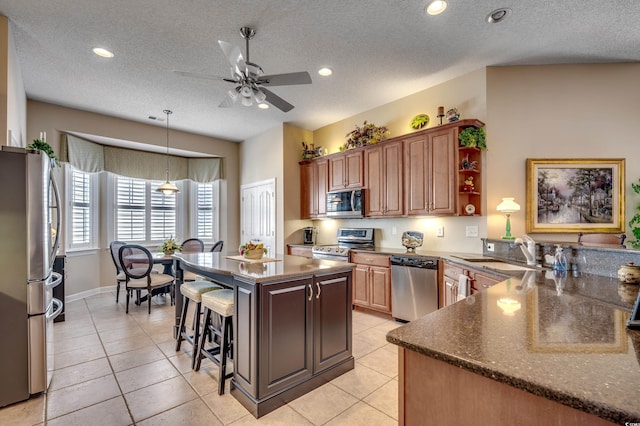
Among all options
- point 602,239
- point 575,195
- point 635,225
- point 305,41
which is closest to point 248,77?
point 305,41

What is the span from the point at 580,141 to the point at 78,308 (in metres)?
6.98

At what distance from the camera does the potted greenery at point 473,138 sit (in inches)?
135

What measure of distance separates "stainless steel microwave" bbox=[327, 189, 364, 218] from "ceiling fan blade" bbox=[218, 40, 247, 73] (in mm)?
2618

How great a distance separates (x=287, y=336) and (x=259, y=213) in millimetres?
4130

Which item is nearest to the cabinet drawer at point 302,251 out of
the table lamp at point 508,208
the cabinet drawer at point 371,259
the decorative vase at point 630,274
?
the cabinet drawer at point 371,259

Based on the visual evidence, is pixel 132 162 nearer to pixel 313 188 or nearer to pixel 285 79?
pixel 313 188

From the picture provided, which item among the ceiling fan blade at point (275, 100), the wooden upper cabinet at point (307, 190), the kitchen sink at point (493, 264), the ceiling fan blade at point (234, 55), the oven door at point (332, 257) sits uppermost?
the ceiling fan blade at point (234, 55)

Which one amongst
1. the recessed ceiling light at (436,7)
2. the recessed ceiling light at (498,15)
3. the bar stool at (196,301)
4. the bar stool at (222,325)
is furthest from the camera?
the bar stool at (196,301)

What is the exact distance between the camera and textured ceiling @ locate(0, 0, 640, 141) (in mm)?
2521

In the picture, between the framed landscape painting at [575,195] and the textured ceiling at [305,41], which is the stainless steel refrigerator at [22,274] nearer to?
the textured ceiling at [305,41]

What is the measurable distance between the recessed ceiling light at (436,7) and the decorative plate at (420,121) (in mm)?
1586

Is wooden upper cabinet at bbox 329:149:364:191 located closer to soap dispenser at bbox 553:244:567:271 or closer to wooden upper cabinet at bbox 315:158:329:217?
wooden upper cabinet at bbox 315:158:329:217

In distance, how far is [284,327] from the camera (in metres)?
2.16

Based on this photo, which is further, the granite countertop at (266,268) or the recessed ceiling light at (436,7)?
the recessed ceiling light at (436,7)
